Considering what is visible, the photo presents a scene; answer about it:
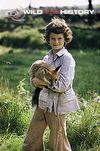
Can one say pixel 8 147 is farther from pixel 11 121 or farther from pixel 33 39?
pixel 33 39

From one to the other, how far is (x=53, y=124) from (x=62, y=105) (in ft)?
0.75

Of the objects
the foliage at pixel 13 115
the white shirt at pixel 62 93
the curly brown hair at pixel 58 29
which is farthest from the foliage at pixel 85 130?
the curly brown hair at pixel 58 29

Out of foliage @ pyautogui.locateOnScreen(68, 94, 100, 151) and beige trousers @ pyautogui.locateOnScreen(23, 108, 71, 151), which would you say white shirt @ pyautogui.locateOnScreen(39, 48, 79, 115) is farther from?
foliage @ pyautogui.locateOnScreen(68, 94, 100, 151)

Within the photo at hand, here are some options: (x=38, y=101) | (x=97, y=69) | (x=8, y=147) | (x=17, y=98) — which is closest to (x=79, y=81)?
(x=97, y=69)

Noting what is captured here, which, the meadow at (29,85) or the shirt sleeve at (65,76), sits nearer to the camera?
the shirt sleeve at (65,76)

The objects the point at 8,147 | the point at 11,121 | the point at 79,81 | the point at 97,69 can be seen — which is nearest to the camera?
→ the point at 8,147

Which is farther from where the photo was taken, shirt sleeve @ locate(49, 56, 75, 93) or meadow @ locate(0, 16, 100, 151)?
meadow @ locate(0, 16, 100, 151)

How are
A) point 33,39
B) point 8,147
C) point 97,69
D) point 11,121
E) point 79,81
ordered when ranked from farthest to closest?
point 33,39, point 97,69, point 79,81, point 11,121, point 8,147

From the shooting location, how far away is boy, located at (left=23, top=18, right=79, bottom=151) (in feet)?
14.5

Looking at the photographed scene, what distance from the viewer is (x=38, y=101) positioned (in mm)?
4637

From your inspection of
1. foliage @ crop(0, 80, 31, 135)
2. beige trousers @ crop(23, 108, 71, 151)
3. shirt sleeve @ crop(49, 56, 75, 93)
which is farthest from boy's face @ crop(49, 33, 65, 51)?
foliage @ crop(0, 80, 31, 135)

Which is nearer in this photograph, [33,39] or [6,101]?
[6,101]

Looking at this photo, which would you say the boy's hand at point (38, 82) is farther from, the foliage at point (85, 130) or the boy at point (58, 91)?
the foliage at point (85, 130)

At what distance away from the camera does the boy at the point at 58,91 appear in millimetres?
4418
